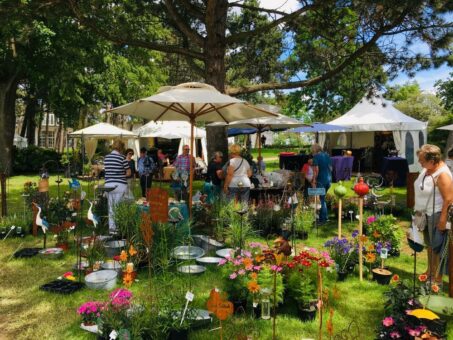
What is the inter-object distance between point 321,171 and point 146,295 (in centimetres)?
504

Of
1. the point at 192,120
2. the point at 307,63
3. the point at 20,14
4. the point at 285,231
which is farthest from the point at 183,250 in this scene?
the point at 307,63

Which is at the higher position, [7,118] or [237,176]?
[7,118]

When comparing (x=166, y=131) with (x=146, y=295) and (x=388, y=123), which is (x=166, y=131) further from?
(x=146, y=295)

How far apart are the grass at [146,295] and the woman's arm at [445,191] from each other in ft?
3.46

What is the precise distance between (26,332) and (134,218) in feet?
6.98

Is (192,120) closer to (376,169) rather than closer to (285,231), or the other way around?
(285,231)

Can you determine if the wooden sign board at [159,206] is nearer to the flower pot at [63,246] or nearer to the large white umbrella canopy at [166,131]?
the flower pot at [63,246]

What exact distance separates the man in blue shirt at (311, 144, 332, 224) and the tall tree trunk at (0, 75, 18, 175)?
50.3 feet

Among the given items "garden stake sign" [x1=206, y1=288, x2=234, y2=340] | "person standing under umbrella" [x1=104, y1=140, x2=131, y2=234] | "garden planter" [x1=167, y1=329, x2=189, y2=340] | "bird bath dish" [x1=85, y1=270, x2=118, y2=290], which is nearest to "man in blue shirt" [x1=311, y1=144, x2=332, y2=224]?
"person standing under umbrella" [x1=104, y1=140, x2=131, y2=234]

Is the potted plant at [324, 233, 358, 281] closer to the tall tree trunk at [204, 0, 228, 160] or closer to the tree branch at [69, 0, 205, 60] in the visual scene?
the tall tree trunk at [204, 0, 228, 160]

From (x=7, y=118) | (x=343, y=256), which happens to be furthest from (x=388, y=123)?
(x=7, y=118)

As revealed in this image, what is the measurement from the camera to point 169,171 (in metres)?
16.0

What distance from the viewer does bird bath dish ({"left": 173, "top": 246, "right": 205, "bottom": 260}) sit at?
5043mm

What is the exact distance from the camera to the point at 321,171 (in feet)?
25.7
